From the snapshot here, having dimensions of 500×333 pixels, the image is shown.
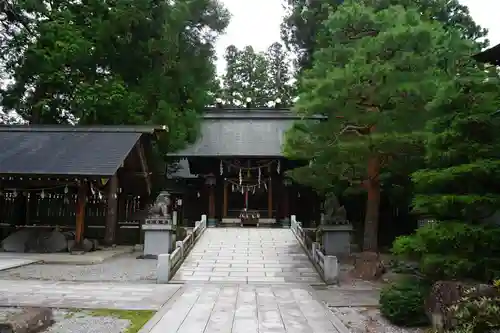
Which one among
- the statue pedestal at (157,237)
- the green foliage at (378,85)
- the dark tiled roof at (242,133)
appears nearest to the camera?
the green foliage at (378,85)

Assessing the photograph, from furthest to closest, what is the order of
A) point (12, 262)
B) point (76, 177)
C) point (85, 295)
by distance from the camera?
1. point (76, 177)
2. point (12, 262)
3. point (85, 295)

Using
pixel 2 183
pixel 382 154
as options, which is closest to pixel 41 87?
pixel 2 183

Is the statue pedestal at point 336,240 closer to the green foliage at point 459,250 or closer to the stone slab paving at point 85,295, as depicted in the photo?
the stone slab paving at point 85,295

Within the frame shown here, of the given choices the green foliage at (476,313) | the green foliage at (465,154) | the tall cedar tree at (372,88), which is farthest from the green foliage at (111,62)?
the green foliage at (476,313)

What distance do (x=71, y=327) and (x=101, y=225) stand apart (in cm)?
1341

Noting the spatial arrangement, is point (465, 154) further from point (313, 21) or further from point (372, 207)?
point (313, 21)

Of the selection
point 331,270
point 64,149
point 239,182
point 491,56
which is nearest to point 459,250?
point 491,56

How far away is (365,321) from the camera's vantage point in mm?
8289

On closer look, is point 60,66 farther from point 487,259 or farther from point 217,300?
point 487,259

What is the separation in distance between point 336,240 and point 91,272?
830 cm

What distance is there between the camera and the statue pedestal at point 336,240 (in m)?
15.7

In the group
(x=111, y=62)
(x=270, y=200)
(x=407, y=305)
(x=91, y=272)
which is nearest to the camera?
(x=407, y=305)

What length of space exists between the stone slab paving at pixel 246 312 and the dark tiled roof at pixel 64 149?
7.40 m

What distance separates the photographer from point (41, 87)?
23.0 metres
